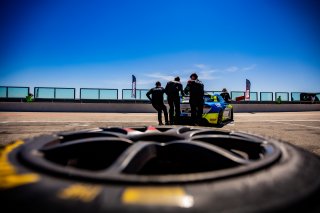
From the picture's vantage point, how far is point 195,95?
308 inches

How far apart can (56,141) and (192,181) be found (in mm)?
1166

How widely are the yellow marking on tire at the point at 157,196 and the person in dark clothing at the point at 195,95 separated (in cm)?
715

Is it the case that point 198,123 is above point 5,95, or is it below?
below

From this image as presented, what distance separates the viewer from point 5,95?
27.2 meters

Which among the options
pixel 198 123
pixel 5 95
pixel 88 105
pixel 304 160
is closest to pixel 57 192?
pixel 304 160

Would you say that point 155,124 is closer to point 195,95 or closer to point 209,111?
point 209,111

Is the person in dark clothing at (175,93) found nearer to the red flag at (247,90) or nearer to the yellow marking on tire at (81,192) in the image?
the yellow marking on tire at (81,192)

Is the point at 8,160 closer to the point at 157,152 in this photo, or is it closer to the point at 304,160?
the point at 157,152

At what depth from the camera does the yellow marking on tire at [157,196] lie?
696 mm

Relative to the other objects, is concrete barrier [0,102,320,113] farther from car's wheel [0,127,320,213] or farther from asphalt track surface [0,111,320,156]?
car's wheel [0,127,320,213]

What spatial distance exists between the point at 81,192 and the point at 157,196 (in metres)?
0.23

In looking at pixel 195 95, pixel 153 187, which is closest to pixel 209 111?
pixel 195 95

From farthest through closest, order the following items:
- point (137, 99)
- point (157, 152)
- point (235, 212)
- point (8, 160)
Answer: point (137, 99)
point (157, 152)
point (8, 160)
point (235, 212)

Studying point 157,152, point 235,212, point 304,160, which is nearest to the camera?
point 235,212
